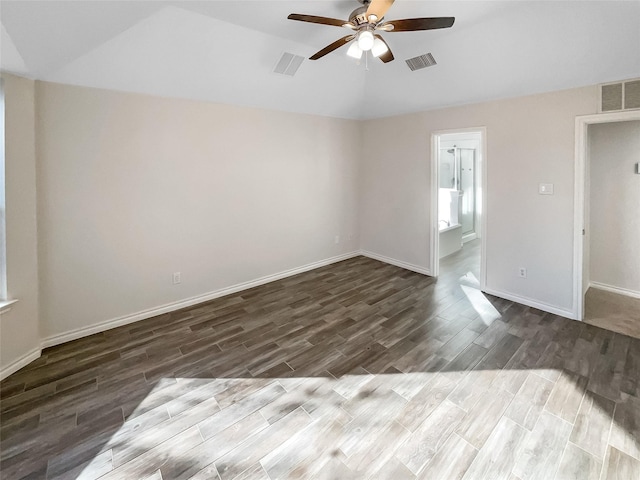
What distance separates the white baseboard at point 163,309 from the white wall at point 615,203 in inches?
159

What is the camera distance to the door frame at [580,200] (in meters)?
3.20

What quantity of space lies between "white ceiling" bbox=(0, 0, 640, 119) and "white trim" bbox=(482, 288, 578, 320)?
2.44 metres

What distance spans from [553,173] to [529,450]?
9.66 feet

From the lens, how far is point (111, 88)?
305cm

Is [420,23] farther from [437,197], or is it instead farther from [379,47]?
[437,197]

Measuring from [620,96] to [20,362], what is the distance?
19.9ft

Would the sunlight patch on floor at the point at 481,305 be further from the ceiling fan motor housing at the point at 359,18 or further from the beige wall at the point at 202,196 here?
the ceiling fan motor housing at the point at 359,18

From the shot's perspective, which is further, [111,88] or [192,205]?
[192,205]

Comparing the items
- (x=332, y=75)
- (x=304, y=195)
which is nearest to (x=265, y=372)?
(x=304, y=195)

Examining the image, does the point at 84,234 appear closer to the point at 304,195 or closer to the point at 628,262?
the point at 304,195

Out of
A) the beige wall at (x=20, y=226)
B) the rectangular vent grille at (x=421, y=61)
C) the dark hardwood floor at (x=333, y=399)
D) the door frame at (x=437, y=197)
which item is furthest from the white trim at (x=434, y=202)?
the beige wall at (x=20, y=226)

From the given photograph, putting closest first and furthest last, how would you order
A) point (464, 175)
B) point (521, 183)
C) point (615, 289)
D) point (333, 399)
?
point (333, 399)
point (521, 183)
point (615, 289)
point (464, 175)

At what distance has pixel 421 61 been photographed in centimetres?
363

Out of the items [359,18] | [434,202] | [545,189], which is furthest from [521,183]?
[359,18]
